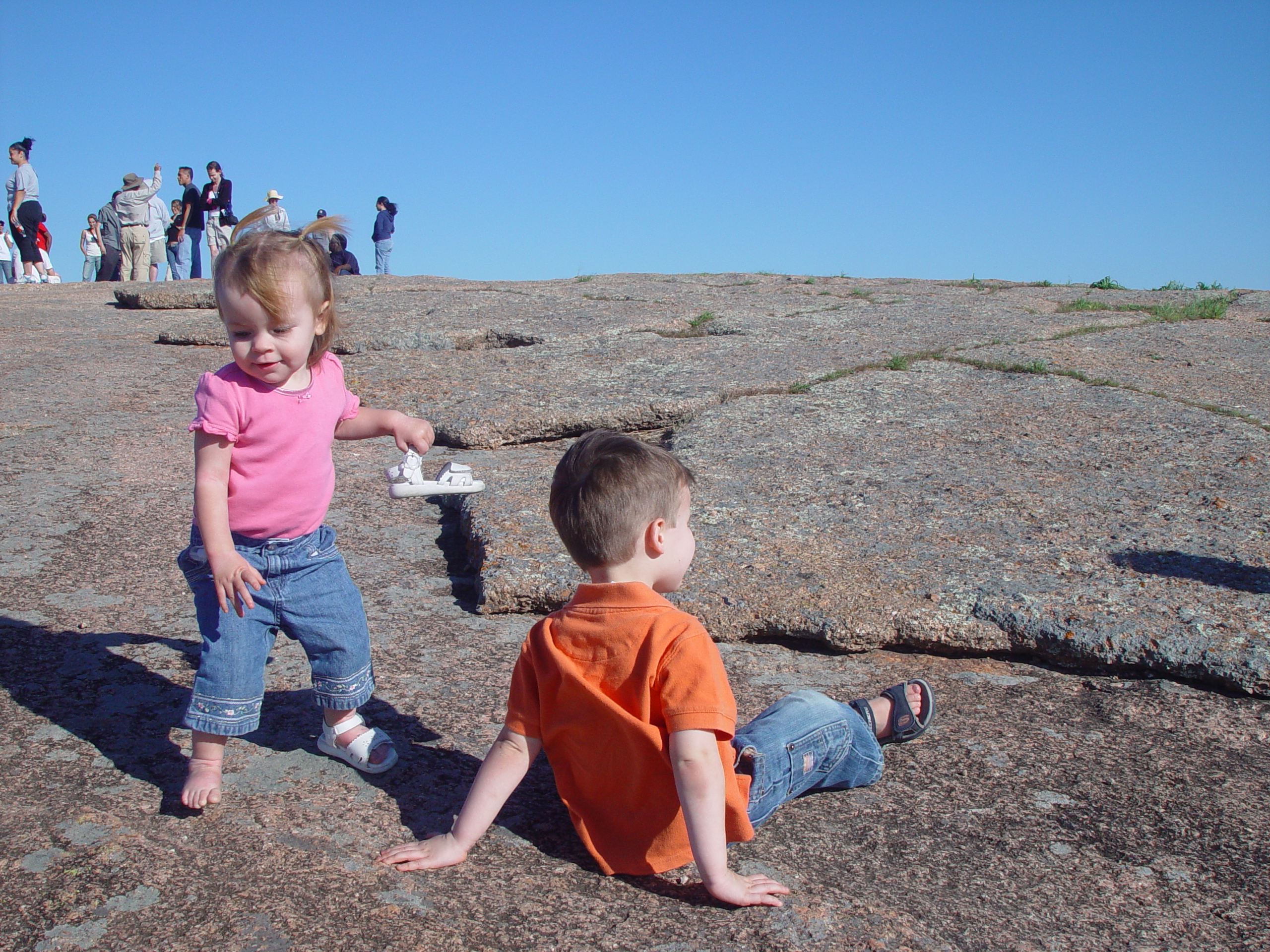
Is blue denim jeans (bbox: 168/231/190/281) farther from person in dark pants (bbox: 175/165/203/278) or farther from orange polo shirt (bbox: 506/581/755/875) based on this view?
orange polo shirt (bbox: 506/581/755/875)

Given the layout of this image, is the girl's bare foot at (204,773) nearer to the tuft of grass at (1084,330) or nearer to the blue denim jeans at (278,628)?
the blue denim jeans at (278,628)

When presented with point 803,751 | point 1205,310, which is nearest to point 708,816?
point 803,751

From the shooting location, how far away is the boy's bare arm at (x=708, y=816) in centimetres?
144

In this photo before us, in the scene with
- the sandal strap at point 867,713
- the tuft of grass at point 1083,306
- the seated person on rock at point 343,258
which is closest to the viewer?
the sandal strap at point 867,713

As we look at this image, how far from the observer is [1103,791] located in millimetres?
1759

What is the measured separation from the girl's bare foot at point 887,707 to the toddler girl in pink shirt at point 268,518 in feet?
3.06

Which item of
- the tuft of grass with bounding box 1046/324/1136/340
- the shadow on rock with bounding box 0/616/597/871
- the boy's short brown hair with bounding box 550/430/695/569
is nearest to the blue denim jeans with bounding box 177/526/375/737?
the shadow on rock with bounding box 0/616/597/871

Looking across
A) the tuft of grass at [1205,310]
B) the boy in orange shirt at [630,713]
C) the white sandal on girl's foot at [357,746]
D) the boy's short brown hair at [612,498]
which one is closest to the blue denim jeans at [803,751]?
the boy in orange shirt at [630,713]

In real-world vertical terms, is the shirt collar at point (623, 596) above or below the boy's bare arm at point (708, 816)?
above

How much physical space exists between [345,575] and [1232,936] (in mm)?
1601

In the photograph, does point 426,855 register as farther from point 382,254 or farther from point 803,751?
point 382,254

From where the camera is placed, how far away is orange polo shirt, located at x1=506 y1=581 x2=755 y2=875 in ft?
4.95

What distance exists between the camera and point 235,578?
5.63ft

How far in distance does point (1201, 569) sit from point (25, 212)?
42.0 feet
